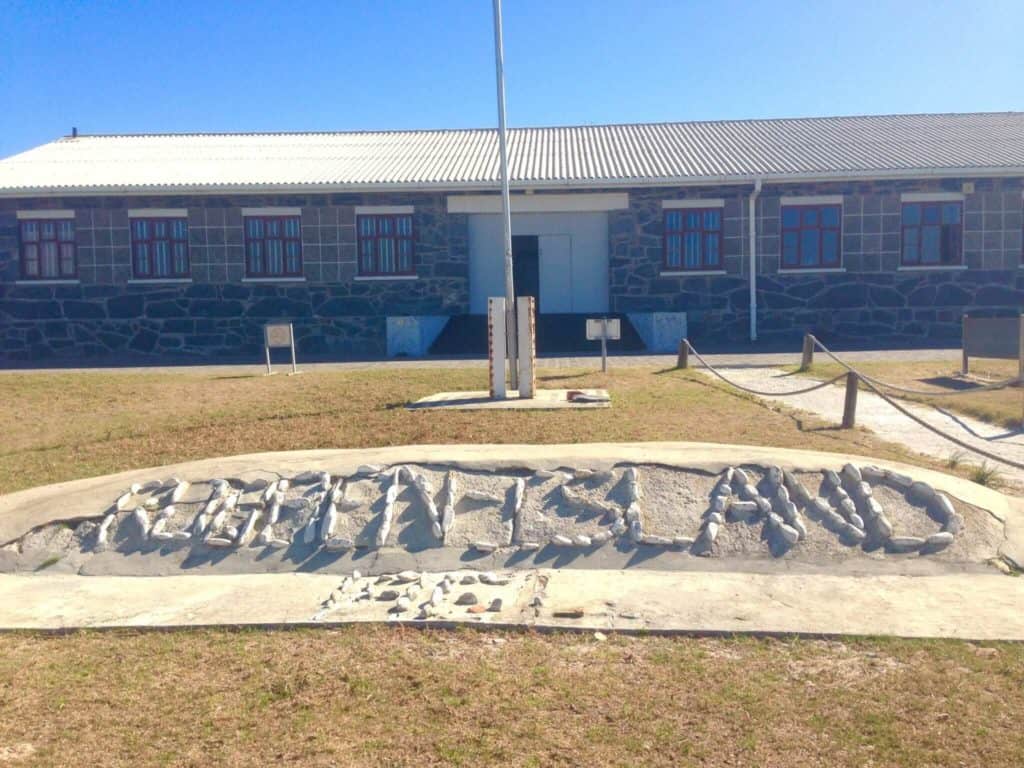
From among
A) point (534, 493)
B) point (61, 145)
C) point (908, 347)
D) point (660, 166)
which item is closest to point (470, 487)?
point (534, 493)

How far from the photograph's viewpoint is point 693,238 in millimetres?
21906

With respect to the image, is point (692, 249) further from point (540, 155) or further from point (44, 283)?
point (44, 283)

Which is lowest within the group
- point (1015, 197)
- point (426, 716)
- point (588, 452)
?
point (426, 716)

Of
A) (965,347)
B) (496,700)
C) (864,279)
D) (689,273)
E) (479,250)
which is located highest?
(479,250)

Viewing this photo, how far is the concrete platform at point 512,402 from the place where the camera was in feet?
35.7

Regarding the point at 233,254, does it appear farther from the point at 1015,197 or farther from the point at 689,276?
the point at 1015,197

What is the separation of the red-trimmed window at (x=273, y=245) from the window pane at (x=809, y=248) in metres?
11.3

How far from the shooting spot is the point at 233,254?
869 inches

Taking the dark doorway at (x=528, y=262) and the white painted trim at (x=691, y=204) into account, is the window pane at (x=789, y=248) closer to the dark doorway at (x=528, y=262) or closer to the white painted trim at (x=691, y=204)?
the white painted trim at (x=691, y=204)

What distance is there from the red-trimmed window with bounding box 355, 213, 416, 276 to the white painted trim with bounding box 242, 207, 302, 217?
141 centimetres

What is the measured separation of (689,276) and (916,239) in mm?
5131

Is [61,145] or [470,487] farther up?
[61,145]

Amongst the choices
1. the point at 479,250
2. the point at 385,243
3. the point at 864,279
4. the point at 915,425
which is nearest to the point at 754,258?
the point at 864,279

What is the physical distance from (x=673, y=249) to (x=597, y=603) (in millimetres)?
17348
